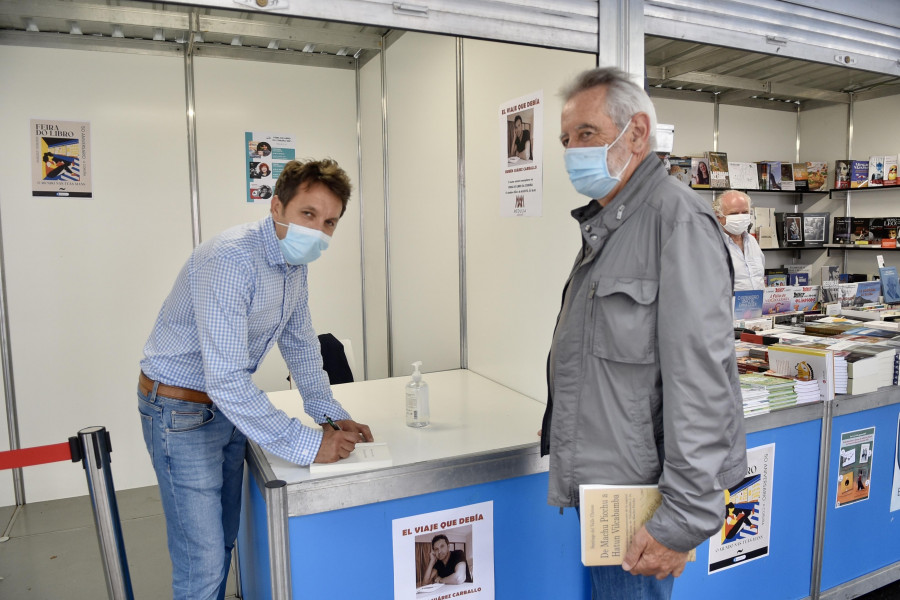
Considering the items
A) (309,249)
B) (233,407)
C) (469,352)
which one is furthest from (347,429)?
(469,352)

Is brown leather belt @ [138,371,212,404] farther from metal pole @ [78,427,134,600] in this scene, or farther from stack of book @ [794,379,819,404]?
stack of book @ [794,379,819,404]

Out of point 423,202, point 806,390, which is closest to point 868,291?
point 806,390

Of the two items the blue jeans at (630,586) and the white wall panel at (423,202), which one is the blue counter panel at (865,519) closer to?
the blue jeans at (630,586)

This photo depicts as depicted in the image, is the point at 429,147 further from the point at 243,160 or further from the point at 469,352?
the point at 243,160

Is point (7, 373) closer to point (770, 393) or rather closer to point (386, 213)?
point (386, 213)

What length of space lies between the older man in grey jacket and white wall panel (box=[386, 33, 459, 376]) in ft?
5.38

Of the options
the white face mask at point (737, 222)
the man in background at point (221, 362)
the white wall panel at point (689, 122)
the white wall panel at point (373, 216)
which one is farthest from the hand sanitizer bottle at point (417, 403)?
the white wall panel at point (689, 122)

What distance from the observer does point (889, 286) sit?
378cm

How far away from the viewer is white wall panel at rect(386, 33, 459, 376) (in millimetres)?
3076

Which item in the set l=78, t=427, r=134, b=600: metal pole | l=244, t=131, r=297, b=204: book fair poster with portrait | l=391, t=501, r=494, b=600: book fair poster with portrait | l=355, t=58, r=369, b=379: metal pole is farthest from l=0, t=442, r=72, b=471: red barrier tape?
l=355, t=58, r=369, b=379: metal pole

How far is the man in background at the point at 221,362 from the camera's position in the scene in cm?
156

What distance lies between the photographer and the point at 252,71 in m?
4.30

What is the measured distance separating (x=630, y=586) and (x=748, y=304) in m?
2.12

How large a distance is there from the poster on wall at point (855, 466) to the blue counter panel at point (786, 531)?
0.17 m
